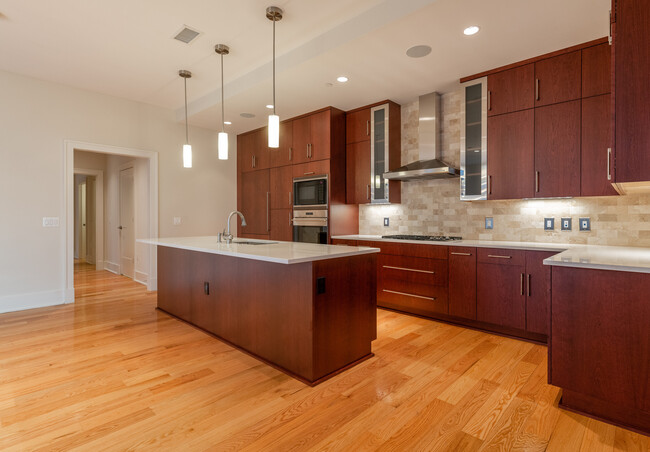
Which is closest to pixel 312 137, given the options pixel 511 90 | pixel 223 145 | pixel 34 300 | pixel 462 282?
pixel 223 145

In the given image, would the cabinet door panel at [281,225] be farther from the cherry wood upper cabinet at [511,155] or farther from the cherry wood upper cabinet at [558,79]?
the cherry wood upper cabinet at [558,79]

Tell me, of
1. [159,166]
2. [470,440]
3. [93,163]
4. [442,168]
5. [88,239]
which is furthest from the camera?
[88,239]

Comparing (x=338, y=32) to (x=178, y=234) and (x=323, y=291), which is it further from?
(x=178, y=234)

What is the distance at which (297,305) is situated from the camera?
7.39 feet

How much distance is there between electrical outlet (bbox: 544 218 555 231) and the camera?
3.32m

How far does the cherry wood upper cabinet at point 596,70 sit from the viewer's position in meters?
2.78

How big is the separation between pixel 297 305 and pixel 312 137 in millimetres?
3066

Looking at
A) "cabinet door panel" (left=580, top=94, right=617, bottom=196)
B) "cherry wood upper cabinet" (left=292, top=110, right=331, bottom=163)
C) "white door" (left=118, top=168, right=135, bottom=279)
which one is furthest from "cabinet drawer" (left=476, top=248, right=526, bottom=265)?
"white door" (left=118, top=168, right=135, bottom=279)

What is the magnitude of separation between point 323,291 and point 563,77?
285 centimetres

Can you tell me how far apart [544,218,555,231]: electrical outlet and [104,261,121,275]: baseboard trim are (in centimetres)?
692

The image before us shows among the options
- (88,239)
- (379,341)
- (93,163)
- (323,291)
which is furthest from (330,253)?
(88,239)

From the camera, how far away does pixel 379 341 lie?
2.98m

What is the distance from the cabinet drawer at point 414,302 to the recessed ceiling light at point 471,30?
230 centimetres

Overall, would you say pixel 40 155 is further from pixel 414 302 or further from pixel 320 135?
pixel 414 302
